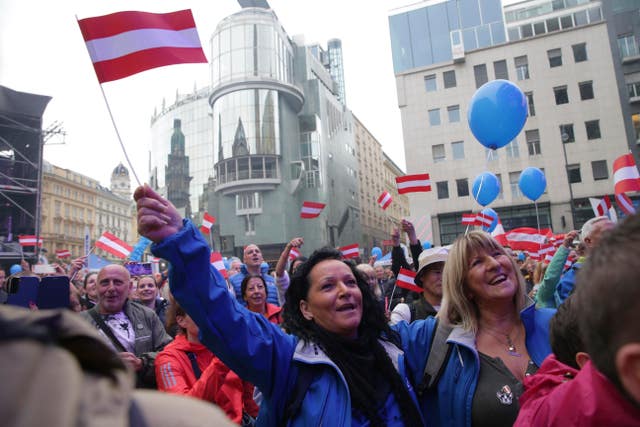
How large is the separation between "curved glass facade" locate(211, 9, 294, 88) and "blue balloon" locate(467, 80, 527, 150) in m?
37.9

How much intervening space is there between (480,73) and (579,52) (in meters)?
6.59

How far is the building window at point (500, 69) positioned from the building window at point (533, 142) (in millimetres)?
4687

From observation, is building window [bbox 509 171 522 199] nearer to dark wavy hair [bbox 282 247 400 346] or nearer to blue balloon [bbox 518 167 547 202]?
blue balloon [bbox 518 167 547 202]

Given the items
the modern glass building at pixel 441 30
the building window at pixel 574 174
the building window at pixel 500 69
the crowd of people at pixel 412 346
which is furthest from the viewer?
the modern glass building at pixel 441 30

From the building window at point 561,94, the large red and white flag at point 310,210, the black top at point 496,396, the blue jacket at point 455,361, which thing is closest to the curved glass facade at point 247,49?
the building window at point 561,94

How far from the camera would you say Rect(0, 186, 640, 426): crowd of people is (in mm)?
917

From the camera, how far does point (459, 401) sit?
208 cm

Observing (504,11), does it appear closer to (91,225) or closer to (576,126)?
(576,126)

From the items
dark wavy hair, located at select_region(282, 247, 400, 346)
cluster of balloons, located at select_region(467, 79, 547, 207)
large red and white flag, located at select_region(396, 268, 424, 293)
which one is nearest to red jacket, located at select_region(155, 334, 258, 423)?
dark wavy hair, located at select_region(282, 247, 400, 346)

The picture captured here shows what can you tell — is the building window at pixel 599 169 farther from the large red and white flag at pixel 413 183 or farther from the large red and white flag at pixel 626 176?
the large red and white flag at pixel 413 183

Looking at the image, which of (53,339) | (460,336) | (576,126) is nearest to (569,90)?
(576,126)

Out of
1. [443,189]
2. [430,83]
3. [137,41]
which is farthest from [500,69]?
[137,41]

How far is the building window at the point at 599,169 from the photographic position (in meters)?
28.4

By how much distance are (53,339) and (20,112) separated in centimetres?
2938
